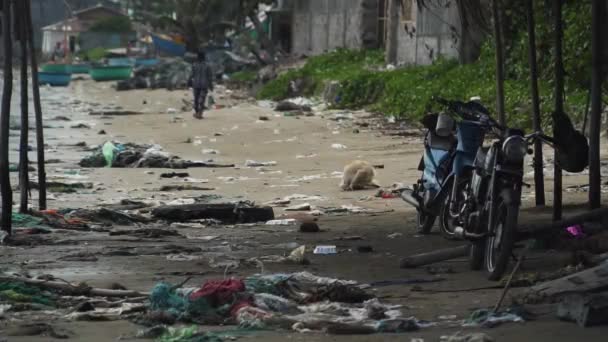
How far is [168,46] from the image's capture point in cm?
8306

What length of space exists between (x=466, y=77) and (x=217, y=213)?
13649 millimetres

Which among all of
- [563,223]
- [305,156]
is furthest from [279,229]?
[305,156]

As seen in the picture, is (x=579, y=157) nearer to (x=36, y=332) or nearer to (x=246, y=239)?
(x=246, y=239)

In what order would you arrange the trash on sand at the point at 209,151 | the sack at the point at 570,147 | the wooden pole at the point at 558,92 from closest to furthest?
the sack at the point at 570,147, the wooden pole at the point at 558,92, the trash on sand at the point at 209,151

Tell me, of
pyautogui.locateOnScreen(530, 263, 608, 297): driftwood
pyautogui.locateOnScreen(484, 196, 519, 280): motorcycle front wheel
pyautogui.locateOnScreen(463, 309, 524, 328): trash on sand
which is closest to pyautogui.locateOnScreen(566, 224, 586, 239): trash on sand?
pyautogui.locateOnScreen(484, 196, 519, 280): motorcycle front wheel

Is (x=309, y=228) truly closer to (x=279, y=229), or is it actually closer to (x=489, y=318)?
(x=279, y=229)

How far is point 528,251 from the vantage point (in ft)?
27.4

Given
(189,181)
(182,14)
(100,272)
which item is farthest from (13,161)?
(182,14)

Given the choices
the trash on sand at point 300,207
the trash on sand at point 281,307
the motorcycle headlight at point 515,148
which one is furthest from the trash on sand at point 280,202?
the trash on sand at point 281,307

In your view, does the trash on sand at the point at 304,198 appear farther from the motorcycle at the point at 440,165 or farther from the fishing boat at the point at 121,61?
the fishing boat at the point at 121,61

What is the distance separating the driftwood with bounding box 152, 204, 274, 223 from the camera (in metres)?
11.2

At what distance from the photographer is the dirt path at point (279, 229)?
6.49 metres

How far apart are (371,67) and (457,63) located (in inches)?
258

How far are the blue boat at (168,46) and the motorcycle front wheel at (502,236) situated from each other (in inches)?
2909
